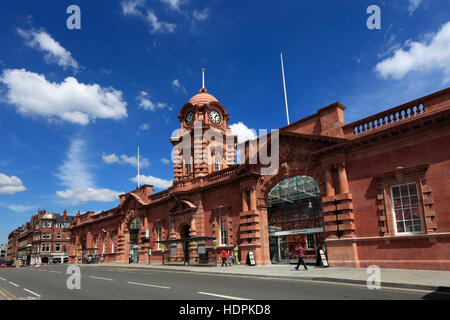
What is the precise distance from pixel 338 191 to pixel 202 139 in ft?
60.7

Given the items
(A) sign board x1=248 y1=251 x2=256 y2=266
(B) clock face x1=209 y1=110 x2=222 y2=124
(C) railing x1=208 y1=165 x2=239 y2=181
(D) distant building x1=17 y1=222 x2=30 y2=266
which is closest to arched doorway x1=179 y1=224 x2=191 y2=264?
(C) railing x1=208 y1=165 x2=239 y2=181

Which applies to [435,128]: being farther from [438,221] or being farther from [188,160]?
[188,160]

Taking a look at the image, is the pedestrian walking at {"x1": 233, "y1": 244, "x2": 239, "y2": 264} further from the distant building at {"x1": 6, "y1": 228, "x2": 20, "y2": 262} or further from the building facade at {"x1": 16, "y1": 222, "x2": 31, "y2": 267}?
the distant building at {"x1": 6, "y1": 228, "x2": 20, "y2": 262}

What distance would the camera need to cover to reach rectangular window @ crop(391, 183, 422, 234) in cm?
1572

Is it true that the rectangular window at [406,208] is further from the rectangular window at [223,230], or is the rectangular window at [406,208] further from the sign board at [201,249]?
the sign board at [201,249]

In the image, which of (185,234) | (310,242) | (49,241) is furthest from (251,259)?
(49,241)

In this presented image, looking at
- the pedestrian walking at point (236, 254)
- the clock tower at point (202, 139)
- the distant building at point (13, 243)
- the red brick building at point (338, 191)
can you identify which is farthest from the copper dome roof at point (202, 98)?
the distant building at point (13, 243)

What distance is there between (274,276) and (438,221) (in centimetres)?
781

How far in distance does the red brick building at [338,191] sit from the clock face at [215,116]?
1.19 metres

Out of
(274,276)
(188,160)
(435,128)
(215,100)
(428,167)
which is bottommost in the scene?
(274,276)

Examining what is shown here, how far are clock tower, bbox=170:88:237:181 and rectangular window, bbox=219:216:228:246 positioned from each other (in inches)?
299

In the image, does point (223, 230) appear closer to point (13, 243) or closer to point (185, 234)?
point (185, 234)
